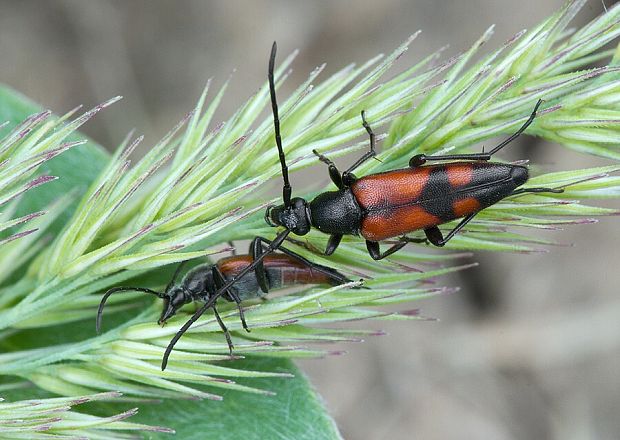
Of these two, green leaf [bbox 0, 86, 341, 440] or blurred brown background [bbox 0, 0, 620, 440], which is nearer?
green leaf [bbox 0, 86, 341, 440]

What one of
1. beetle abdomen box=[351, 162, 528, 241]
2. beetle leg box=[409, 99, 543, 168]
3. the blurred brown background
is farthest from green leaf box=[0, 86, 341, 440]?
the blurred brown background

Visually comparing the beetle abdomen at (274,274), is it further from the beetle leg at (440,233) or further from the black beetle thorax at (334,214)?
the beetle leg at (440,233)

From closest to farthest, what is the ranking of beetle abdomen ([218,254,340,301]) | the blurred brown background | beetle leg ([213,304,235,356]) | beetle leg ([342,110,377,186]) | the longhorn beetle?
beetle leg ([213,304,235,356]), beetle leg ([342,110,377,186]), the longhorn beetle, beetle abdomen ([218,254,340,301]), the blurred brown background

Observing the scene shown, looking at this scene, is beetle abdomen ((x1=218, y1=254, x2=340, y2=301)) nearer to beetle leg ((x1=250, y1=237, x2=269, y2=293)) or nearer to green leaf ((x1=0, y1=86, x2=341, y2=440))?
beetle leg ((x1=250, y1=237, x2=269, y2=293))

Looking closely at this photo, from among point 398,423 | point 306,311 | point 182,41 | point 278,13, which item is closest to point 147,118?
point 182,41

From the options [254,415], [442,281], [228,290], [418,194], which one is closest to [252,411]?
[254,415]

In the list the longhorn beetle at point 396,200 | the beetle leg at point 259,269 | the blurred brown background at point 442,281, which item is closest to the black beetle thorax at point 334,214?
the longhorn beetle at point 396,200

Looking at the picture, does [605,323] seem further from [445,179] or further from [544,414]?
[445,179]

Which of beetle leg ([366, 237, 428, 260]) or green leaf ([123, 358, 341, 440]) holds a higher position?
beetle leg ([366, 237, 428, 260])
